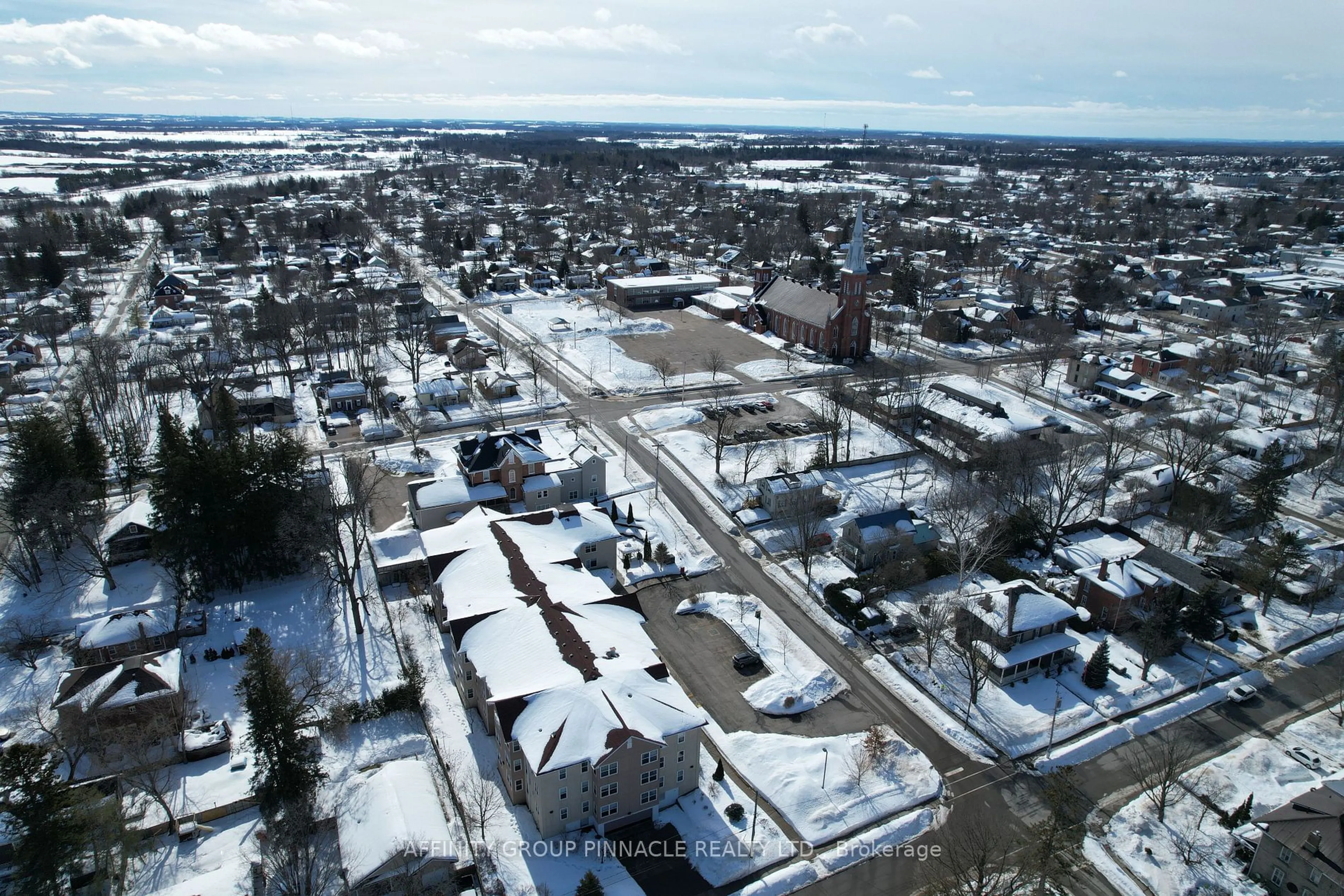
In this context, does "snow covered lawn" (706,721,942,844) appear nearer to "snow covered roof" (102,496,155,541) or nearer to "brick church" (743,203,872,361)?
"snow covered roof" (102,496,155,541)

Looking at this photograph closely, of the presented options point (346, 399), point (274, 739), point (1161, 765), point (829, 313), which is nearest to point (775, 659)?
point (1161, 765)

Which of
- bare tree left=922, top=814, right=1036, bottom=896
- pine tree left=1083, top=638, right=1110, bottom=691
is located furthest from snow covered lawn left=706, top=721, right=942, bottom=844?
pine tree left=1083, top=638, right=1110, bottom=691

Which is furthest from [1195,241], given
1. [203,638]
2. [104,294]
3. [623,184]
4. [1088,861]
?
[104,294]

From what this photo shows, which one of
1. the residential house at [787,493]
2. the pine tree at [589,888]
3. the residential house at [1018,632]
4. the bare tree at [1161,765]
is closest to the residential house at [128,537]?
the pine tree at [589,888]

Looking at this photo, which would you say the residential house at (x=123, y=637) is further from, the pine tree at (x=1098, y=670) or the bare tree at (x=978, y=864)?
the pine tree at (x=1098, y=670)

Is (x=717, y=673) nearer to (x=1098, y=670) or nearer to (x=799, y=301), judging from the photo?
(x=1098, y=670)

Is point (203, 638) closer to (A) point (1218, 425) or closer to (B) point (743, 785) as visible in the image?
(B) point (743, 785)

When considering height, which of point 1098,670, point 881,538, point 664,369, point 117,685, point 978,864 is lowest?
point 1098,670
